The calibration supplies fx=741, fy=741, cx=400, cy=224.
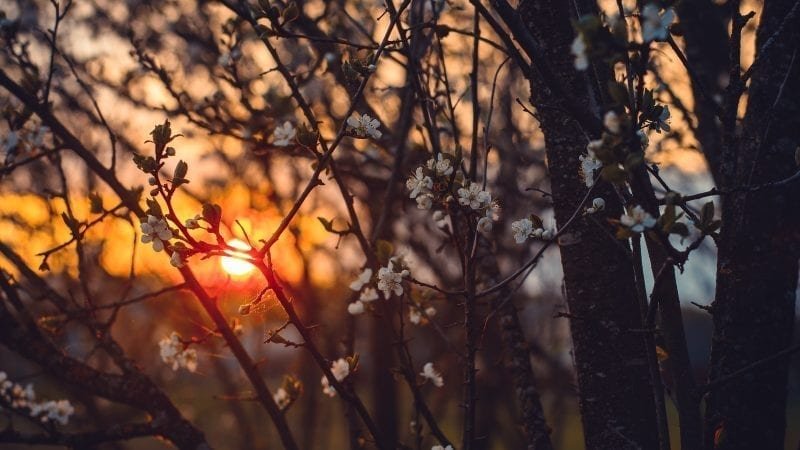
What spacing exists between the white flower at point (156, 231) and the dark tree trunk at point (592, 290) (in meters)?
0.98

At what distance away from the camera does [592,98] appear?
188 centimetres

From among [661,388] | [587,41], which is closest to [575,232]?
[661,388]

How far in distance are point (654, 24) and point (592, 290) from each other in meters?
0.93

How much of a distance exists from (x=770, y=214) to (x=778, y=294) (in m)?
0.24

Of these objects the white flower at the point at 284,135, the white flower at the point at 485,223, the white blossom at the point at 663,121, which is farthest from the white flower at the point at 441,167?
the white flower at the point at 284,135

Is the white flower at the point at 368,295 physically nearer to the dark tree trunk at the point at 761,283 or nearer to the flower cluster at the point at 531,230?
the flower cluster at the point at 531,230

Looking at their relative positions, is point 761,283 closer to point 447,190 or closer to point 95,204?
point 447,190

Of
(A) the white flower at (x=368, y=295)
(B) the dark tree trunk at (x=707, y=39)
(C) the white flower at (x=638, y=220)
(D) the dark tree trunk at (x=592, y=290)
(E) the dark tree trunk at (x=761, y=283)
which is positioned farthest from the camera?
(B) the dark tree trunk at (x=707, y=39)

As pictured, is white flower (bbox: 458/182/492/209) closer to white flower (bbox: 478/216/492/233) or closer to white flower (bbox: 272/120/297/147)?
white flower (bbox: 478/216/492/233)

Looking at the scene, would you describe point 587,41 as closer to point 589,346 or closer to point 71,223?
point 589,346

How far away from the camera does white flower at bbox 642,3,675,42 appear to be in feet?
4.21

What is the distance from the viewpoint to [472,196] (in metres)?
1.87

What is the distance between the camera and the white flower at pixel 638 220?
4.61 ft

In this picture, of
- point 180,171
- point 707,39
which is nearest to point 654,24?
point 180,171
